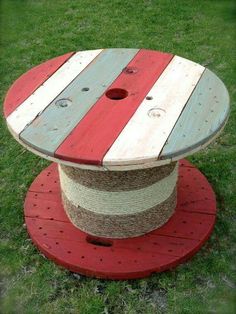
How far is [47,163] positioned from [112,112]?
1215 mm

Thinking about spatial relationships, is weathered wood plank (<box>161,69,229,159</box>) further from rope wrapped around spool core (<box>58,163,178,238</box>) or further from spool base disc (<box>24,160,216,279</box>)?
spool base disc (<box>24,160,216,279</box>)

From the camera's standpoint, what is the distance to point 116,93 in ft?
8.43

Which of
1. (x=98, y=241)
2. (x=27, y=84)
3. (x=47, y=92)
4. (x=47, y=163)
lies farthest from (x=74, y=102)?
(x=47, y=163)

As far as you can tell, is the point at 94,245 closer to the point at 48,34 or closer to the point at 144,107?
the point at 144,107

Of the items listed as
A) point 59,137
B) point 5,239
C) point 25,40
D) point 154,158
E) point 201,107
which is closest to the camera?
point 154,158

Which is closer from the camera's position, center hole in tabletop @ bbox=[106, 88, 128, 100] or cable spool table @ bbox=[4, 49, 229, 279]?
cable spool table @ bbox=[4, 49, 229, 279]

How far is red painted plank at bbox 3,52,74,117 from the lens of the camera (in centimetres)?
247

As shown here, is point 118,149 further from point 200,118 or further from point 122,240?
point 122,240

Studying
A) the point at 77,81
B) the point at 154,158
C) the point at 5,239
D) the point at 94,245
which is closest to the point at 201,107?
the point at 154,158

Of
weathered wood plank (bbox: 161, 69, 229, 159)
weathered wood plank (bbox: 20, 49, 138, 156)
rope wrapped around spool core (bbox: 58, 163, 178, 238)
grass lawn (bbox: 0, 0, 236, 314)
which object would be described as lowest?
grass lawn (bbox: 0, 0, 236, 314)

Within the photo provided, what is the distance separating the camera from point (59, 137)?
2.19 metres

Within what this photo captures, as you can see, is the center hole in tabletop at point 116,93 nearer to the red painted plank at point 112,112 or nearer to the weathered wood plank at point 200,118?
the red painted plank at point 112,112

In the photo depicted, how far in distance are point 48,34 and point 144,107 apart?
320cm

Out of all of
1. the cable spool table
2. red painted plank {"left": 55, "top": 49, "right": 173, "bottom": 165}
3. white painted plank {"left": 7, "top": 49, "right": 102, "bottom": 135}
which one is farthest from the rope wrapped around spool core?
white painted plank {"left": 7, "top": 49, "right": 102, "bottom": 135}
